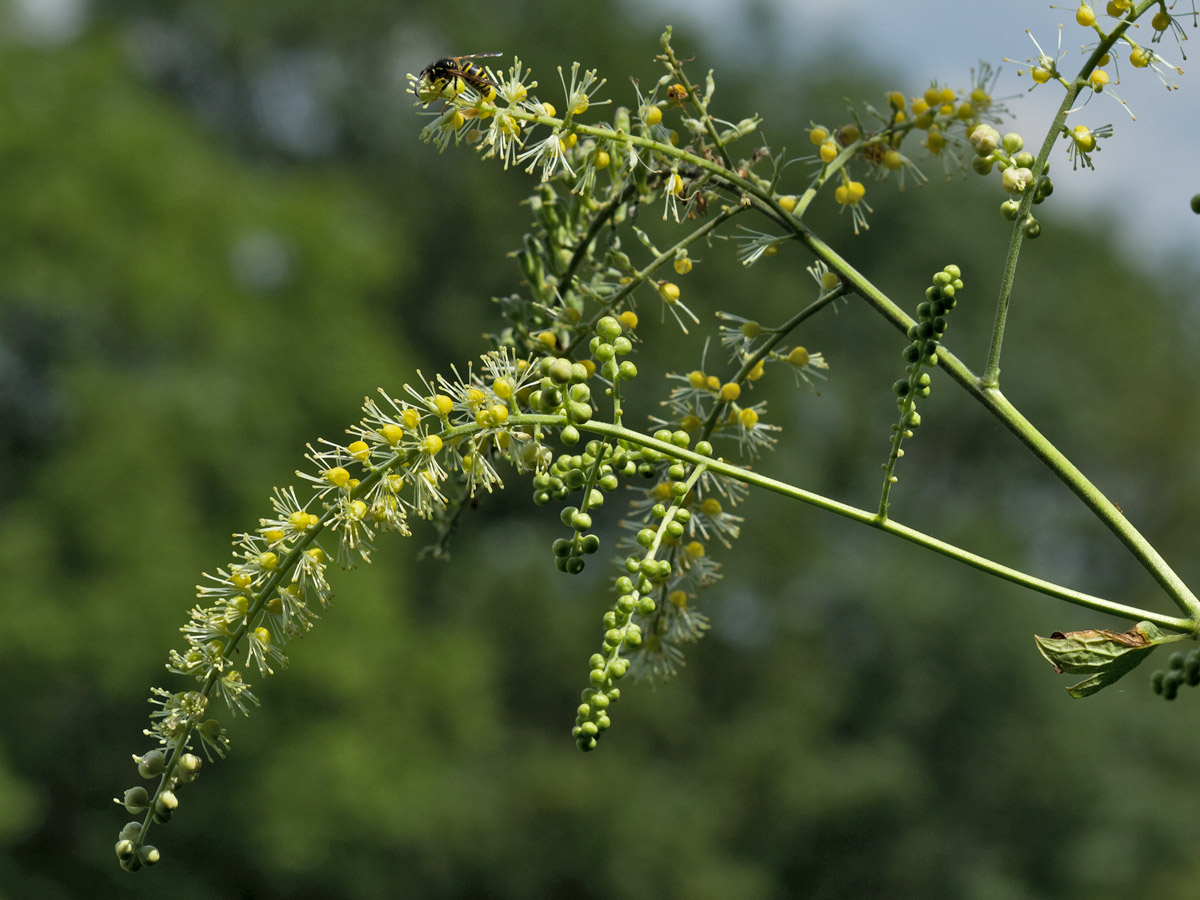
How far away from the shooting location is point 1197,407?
39719 mm

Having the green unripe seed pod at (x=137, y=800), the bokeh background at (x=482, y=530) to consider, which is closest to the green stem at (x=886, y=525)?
the green unripe seed pod at (x=137, y=800)

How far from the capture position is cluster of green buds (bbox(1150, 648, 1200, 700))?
1638 mm

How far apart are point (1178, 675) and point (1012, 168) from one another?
752 millimetres

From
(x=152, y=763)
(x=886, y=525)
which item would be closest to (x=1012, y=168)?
(x=886, y=525)

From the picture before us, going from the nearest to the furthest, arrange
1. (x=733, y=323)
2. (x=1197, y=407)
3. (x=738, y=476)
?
(x=738, y=476) < (x=733, y=323) < (x=1197, y=407)

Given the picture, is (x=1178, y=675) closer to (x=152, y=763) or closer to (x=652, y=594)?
(x=652, y=594)

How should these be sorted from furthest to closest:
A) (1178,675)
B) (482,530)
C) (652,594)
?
(482,530) → (652,594) → (1178,675)

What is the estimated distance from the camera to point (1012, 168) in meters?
1.95

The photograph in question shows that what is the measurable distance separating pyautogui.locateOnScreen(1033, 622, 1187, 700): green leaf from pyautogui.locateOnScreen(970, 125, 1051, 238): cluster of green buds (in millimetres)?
549

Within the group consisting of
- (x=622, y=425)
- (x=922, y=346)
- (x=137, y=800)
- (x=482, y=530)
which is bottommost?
(x=137, y=800)

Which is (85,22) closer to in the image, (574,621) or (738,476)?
(574,621)

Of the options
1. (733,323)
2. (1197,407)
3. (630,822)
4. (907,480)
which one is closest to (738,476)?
(733,323)

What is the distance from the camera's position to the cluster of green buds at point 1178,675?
1.64 m

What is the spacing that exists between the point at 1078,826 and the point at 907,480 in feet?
33.4
